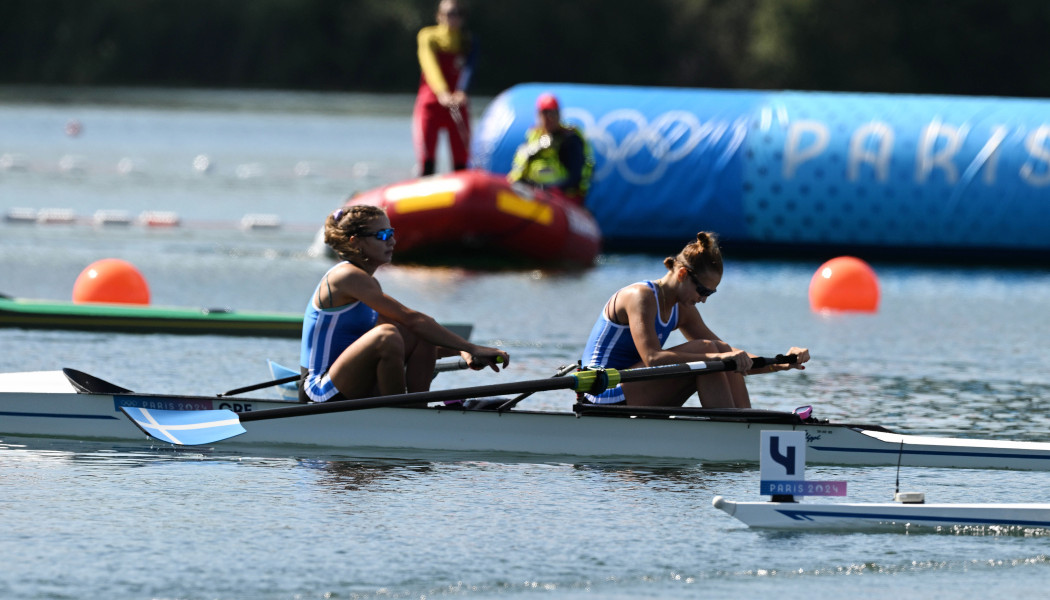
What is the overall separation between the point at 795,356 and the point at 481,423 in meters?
1.58

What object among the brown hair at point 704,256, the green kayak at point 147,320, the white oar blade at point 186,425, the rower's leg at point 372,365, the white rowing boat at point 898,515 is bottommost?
the white rowing boat at point 898,515

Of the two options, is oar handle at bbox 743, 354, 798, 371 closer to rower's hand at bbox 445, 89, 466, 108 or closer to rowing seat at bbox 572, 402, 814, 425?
rowing seat at bbox 572, 402, 814, 425

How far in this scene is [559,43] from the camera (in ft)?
200

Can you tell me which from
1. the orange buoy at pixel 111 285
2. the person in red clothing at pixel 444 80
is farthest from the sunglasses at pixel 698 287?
the person in red clothing at pixel 444 80

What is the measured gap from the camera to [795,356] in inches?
327

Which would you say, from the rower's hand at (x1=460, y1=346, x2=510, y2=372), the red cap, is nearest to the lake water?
the rower's hand at (x1=460, y1=346, x2=510, y2=372)

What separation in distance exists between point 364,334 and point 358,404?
44 cm

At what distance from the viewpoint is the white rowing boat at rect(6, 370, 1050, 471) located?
27.3 feet

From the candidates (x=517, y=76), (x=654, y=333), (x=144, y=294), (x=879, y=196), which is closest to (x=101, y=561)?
(x=654, y=333)

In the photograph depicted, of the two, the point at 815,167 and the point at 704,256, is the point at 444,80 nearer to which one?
the point at 815,167

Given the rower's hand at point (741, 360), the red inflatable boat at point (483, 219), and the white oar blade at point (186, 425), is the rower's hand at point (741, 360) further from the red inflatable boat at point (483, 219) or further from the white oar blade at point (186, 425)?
the red inflatable boat at point (483, 219)

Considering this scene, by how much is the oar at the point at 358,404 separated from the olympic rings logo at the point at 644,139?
10.6m

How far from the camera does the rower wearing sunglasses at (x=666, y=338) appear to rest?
26.9 feet

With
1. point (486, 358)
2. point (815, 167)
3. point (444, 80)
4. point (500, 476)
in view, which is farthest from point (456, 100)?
point (500, 476)
